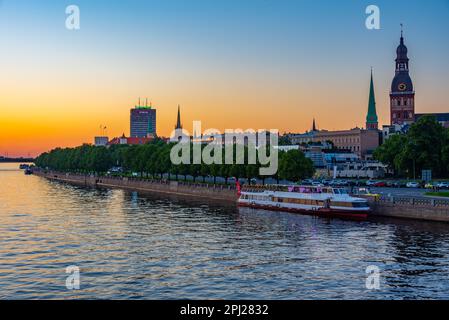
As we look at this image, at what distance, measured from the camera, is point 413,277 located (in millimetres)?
35219

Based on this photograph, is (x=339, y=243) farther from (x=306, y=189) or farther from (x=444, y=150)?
(x=444, y=150)

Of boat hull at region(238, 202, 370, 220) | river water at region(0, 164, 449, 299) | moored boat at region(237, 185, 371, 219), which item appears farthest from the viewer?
moored boat at region(237, 185, 371, 219)

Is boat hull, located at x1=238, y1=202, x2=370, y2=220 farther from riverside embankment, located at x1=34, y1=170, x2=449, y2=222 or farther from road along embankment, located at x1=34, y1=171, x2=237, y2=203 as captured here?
road along embankment, located at x1=34, y1=171, x2=237, y2=203

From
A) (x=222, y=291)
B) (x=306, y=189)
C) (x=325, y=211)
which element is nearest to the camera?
(x=222, y=291)

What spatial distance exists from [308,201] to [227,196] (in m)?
28.5

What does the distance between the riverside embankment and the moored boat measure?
2.69 metres

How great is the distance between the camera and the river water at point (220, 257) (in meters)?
32.2

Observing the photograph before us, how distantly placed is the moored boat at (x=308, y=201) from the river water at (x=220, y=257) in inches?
142

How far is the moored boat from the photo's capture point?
69.7m

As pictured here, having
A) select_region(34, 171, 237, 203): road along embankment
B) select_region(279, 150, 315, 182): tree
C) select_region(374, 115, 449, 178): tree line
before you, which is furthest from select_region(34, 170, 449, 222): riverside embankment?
select_region(374, 115, 449, 178): tree line

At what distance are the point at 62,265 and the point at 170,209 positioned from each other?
45.7 metres

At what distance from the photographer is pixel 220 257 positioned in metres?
42.0

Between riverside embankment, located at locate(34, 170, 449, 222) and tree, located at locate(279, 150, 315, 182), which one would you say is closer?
riverside embankment, located at locate(34, 170, 449, 222)
